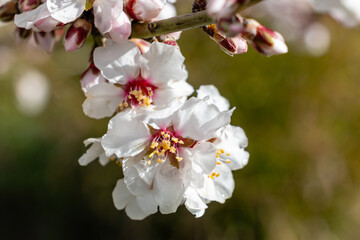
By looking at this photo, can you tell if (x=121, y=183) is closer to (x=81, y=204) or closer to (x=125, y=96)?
(x=125, y=96)

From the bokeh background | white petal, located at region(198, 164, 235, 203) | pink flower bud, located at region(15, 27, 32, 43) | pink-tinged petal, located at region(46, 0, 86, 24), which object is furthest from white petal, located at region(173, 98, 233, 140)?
the bokeh background

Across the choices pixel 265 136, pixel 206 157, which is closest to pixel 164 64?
pixel 206 157

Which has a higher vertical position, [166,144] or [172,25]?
[172,25]

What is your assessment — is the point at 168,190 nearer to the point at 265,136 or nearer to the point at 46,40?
the point at 46,40

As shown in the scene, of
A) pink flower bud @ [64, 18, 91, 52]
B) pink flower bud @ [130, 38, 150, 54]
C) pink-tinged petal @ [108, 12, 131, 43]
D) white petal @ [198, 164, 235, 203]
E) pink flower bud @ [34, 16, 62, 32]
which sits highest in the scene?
pink-tinged petal @ [108, 12, 131, 43]

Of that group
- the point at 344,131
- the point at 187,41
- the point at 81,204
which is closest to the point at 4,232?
the point at 81,204

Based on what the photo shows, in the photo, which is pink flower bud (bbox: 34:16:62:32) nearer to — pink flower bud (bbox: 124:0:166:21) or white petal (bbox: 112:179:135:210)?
pink flower bud (bbox: 124:0:166:21)
